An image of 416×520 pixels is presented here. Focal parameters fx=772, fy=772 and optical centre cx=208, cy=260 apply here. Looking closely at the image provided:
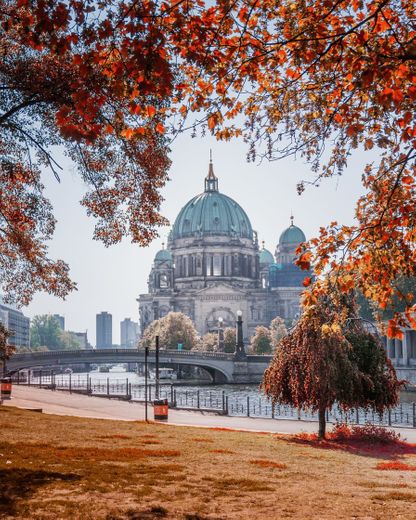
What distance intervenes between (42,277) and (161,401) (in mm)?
Answer: 11942

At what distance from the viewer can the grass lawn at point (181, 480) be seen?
10.3 meters

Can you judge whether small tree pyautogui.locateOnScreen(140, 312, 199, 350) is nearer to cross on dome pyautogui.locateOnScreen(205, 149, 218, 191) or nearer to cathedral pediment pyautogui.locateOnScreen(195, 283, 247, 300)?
cathedral pediment pyautogui.locateOnScreen(195, 283, 247, 300)

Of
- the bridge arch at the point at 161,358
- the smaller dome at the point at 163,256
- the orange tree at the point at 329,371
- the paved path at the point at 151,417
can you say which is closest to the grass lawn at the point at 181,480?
the orange tree at the point at 329,371

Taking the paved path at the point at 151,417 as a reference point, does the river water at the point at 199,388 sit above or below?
below

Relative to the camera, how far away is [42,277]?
1005 inches

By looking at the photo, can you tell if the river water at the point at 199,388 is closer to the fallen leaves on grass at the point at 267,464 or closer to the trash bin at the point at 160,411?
the trash bin at the point at 160,411

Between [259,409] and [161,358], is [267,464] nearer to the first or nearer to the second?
[259,409]

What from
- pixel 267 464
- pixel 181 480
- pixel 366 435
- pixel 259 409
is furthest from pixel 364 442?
pixel 259 409

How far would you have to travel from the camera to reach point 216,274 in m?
182

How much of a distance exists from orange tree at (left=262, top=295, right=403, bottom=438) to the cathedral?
136208 mm

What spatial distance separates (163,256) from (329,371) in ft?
540

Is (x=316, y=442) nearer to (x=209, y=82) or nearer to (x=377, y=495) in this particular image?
(x=377, y=495)

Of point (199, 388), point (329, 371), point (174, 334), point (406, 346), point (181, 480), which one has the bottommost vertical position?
point (199, 388)

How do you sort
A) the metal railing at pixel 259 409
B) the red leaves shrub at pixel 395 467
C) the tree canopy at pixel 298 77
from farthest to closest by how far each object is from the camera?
1. the metal railing at pixel 259 409
2. the red leaves shrub at pixel 395 467
3. the tree canopy at pixel 298 77
